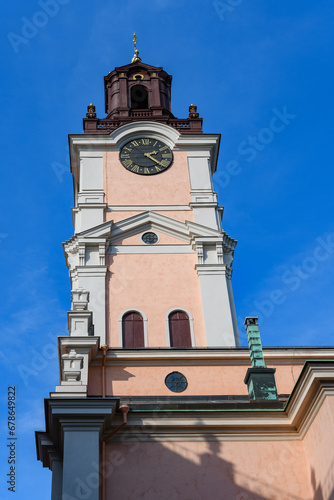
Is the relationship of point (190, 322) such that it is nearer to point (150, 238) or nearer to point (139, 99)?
point (150, 238)

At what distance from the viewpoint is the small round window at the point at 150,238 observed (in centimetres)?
2867

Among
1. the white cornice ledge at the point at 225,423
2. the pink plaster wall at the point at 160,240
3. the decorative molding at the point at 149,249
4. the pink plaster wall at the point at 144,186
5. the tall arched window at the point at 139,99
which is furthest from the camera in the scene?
the tall arched window at the point at 139,99

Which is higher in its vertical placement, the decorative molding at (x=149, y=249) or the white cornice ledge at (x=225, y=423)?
the decorative molding at (x=149, y=249)

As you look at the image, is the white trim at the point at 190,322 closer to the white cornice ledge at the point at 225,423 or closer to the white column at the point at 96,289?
the white column at the point at 96,289

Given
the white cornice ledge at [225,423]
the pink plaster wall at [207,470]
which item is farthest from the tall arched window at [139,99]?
the pink plaster wall at [207,470]

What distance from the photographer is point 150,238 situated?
1134 inches

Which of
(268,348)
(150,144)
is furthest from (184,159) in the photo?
(268,348)

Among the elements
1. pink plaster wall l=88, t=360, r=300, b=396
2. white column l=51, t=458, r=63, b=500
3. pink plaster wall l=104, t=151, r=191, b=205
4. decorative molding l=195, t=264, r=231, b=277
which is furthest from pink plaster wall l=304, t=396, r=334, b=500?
pink plaster wall l=104, t=151, r=191, b=205

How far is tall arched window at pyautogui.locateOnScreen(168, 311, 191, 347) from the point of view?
84.2ft

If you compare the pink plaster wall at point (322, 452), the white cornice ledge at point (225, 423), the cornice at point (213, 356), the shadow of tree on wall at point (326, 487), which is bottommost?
the shadow of tree on wall at point (326, 487)

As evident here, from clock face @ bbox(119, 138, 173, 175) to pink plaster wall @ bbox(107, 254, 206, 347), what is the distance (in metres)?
4.57

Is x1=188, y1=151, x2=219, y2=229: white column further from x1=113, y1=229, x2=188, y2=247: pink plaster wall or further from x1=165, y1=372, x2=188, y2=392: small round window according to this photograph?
x1=165, y1=372, x2=188, y2=392: small round window

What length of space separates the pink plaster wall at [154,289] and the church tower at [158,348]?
0.05m

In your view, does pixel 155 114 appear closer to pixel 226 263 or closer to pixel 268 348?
pixel 226 263
